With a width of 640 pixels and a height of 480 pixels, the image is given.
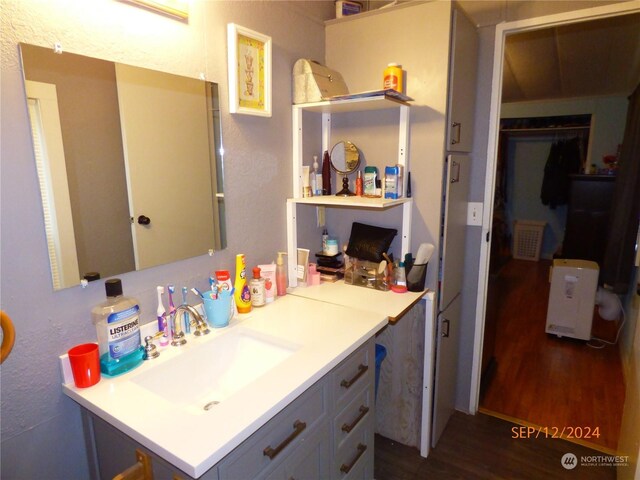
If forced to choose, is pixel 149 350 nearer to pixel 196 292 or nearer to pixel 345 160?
pixel 196 292

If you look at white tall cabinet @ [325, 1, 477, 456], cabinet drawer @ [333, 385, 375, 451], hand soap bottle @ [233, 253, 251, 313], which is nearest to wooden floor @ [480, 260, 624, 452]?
white tall cabinet @ [325, 1, 477, 456]

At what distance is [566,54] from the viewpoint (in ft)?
10.5

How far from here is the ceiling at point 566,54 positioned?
6.31 feet

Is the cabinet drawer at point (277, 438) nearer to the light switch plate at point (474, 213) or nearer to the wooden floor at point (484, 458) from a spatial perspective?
the wooden floor at point (484, 458)

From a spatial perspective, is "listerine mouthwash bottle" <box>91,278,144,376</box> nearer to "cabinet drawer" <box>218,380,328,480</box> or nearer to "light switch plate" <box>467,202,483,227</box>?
"cabinet drawer" <box>218,380,328,480</box>

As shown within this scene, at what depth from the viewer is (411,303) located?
65.4 inches

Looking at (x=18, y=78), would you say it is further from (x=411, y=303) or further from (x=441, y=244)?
(x=441, y=244)

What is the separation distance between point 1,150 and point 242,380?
92 cm

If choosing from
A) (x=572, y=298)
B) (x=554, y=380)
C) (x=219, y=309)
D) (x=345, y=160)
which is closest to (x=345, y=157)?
(x=345, y=160)

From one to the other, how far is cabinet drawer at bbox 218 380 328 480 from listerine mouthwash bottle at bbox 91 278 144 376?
443mm

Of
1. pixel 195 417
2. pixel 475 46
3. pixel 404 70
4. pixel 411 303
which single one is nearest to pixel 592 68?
pixel 475 46

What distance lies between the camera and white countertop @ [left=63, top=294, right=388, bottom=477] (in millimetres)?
834

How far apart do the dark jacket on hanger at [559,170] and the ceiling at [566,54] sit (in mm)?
735

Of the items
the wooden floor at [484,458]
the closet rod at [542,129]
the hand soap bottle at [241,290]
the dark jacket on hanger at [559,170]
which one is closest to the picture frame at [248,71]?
the hand soap bottle at [241,290]
